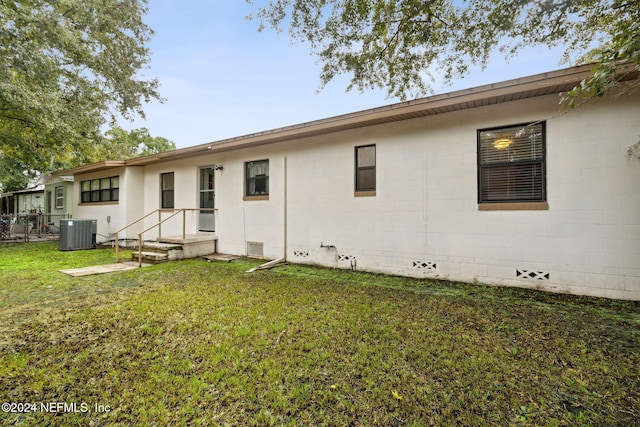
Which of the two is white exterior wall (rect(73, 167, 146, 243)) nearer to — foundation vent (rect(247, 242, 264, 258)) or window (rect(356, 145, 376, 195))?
foundation vent (rect(247, 242, 264, 258))

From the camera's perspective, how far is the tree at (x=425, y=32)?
592cm

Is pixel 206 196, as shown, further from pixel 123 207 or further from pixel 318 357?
pixel 318 357

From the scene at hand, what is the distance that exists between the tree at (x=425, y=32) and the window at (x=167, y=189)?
604 centimetres

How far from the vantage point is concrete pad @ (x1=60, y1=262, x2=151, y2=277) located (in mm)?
6160

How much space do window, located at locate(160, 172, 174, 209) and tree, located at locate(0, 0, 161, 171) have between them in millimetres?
3369

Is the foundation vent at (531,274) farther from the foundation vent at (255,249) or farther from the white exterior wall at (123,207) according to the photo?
the white exterior wall at (123,207)

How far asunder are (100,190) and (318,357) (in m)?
13.4

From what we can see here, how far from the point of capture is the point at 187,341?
118 inches

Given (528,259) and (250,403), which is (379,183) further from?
(250,403)

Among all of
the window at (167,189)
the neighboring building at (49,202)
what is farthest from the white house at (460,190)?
the neighboring building at (49,202)

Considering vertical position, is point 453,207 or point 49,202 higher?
point 49,202

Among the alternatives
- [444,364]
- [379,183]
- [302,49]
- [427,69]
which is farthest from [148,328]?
[427,69]

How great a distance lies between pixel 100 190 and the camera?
12.1 m

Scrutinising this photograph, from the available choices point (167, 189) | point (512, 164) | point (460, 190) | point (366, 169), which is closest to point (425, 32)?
point (366, 169)
